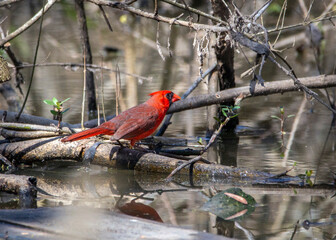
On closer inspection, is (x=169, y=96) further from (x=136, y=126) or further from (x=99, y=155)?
(x=99, y=155)

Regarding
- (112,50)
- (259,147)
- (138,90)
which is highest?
(112,50)

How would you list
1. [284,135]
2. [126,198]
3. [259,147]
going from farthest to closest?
[284,135]
[259,147]
[126,198]

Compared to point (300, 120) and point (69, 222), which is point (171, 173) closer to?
point (69, 222)

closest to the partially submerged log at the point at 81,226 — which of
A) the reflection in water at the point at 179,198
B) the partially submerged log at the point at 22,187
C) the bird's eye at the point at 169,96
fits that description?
the reflection in water at the point at 179,198

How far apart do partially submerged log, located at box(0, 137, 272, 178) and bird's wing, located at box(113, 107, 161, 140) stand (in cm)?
18

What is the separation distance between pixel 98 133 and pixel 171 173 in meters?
0.72

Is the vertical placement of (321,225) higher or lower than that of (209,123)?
lower

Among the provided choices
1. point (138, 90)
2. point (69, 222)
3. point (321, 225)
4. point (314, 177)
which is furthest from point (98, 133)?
point (138, 90)

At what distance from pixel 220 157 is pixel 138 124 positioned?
0.99 metres

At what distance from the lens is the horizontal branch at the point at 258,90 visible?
17.0 feet

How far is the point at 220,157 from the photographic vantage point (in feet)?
16.3

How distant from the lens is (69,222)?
3006 millimetres

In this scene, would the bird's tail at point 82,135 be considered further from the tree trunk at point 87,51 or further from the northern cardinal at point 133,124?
the tree trunk at point 87,51

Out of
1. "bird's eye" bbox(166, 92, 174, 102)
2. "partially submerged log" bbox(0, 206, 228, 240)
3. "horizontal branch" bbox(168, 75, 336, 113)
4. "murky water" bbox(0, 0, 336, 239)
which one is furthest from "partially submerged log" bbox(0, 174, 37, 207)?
"horizontal branch" bbox(168, 75, 336, 113)
